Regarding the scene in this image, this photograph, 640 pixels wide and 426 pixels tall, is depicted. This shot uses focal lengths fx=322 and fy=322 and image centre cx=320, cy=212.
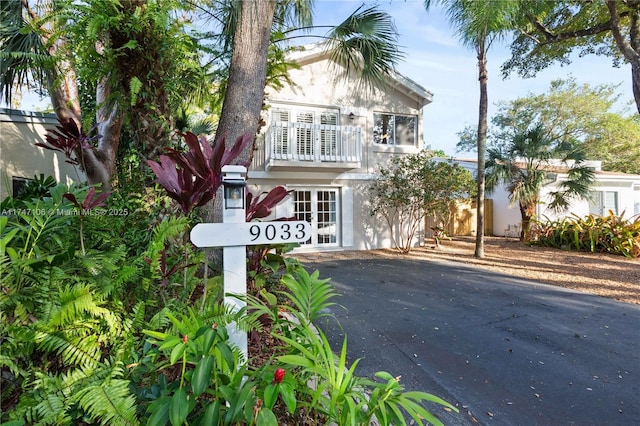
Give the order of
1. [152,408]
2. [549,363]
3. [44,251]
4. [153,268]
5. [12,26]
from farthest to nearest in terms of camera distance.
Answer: [12,26], [549,363], [44,251], [153,268], [152,408]

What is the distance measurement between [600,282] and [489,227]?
10794 millimetres

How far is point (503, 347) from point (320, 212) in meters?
7.92

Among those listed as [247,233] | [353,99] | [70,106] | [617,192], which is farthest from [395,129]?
[617,192]

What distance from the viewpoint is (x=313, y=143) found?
10.2 metres

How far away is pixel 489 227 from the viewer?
17.0 meters

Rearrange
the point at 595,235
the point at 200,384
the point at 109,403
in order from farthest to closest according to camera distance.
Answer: the point at 595,235, the point at 109,403, the point at 200,384

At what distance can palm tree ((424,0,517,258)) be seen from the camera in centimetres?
742

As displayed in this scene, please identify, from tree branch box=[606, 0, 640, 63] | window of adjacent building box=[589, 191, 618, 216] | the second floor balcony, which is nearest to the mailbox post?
the second floor balcony

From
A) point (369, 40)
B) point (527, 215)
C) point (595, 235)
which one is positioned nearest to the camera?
point (369, 40)

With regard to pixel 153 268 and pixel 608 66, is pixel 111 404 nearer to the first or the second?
pixel 153 268

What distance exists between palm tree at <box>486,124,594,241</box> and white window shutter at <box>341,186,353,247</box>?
5.13 meters

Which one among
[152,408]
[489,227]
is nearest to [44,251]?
[152,408]

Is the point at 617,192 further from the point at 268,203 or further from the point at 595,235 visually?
the point at 268,203

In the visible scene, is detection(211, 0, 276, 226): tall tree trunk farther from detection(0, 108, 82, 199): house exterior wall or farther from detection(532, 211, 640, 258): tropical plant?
detection(532, 211, 640, 258): tropical plant
